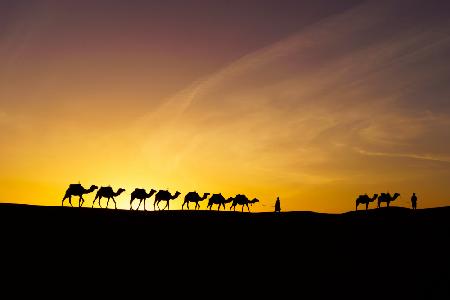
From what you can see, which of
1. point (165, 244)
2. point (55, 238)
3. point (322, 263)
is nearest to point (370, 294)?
point (322, 263)

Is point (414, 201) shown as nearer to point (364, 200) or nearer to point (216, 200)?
point (364, 200)

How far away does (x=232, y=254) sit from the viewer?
80.0ft

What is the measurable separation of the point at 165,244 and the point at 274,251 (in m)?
5.41

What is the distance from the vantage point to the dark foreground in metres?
20.6

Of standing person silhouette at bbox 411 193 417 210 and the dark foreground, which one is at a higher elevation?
standing person silhouette at bbox 411 193 417 210

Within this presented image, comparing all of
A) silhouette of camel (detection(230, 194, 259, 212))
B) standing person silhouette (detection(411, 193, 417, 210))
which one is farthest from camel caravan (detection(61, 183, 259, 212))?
standing person silhouette (detection(411, 193, 417, 210))

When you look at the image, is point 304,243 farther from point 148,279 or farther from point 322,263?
point 148,279

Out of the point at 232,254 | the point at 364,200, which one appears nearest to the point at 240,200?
the point at 364,200

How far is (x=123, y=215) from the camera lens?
108 ft

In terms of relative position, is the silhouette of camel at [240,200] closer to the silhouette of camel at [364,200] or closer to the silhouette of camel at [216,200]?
the silhouette of camel at [216,200]

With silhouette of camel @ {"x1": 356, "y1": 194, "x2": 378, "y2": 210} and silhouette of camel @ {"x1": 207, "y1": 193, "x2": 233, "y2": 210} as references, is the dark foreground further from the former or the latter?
silhouette of camel @ {"x1": 356, "y1": 194, "x2": 378, "y2": 210}

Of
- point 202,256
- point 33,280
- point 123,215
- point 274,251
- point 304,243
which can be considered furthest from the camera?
point 123,215

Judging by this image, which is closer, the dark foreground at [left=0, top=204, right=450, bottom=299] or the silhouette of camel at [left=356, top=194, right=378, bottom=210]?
the dark foreground at [left=0, top=204, right=450, bottom=299]

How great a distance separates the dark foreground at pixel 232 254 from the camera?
20.6 meters
